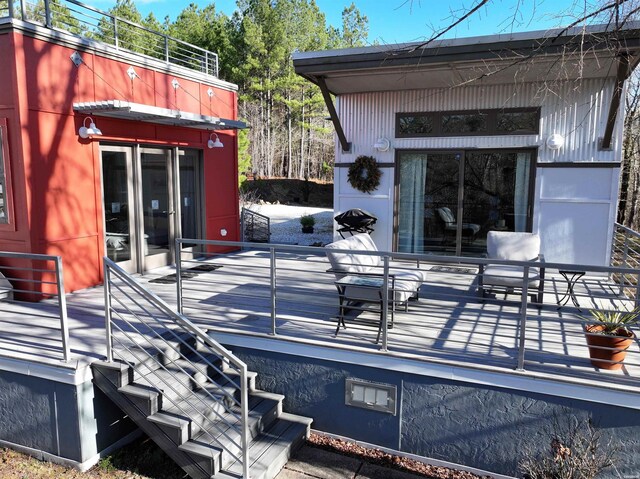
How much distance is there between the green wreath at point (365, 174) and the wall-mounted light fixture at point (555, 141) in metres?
2.69

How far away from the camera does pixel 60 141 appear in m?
5.94

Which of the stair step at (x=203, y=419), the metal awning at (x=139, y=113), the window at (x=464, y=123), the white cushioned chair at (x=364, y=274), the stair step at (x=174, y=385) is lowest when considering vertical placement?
the stair step at (x=203, y=419)

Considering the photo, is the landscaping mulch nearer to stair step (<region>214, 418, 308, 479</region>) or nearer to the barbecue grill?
stair step (<region>214, 418, 308, 479</region>)

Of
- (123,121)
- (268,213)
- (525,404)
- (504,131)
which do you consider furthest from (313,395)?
(268,213)

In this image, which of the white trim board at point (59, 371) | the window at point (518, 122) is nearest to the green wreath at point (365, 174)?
the window at point (518, 122)

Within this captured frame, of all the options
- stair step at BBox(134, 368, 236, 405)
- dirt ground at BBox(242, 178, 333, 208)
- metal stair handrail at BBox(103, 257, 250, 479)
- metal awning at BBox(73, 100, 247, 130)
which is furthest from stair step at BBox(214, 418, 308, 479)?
dirt ground at BBox(242, 178, 333, 208)

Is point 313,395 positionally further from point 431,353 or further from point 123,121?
point 123,121

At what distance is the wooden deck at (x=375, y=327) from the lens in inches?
155

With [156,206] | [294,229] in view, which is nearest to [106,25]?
[294,229]

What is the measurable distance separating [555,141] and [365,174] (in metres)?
3.01

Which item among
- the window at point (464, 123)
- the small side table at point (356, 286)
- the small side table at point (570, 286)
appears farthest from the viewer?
the window at point (464, 123)

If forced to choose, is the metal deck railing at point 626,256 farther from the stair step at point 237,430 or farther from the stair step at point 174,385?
the stair step at point 174,385

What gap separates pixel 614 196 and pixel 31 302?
7954 mm

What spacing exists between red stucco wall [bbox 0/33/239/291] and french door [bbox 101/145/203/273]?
22 centimetres
